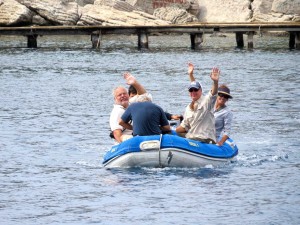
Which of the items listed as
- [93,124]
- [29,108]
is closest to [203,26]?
[29,108]

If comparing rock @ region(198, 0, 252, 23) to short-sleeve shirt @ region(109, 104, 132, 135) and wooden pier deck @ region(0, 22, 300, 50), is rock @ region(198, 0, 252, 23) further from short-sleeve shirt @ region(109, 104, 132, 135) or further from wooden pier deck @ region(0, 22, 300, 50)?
short-sleeve shirt @ region(109, 104, 132, 135)

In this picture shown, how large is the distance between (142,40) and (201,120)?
42.9 m

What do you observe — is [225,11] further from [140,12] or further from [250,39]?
[250,39]

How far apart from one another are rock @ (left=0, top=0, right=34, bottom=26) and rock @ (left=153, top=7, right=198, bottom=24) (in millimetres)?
10354

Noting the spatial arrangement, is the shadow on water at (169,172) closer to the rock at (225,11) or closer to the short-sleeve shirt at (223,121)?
the short-sleeve shirt at (223,121)

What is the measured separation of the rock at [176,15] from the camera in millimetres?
76625

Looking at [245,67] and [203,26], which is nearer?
[245,67]

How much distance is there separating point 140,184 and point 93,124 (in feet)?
30.9

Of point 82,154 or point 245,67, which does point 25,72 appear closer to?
point 245,67

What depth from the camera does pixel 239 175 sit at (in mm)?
19047

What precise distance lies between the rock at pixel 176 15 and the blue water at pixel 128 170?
28290 millimetres

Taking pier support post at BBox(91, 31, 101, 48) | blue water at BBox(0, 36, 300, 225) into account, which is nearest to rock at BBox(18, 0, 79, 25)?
pier support post at BBox(91, 31, 101, 48)

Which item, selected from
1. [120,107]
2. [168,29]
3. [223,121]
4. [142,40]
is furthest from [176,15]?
[120,107]

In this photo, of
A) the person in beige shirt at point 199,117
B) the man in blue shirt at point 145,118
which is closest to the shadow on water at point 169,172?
the person in beige shirt at point 199,117
